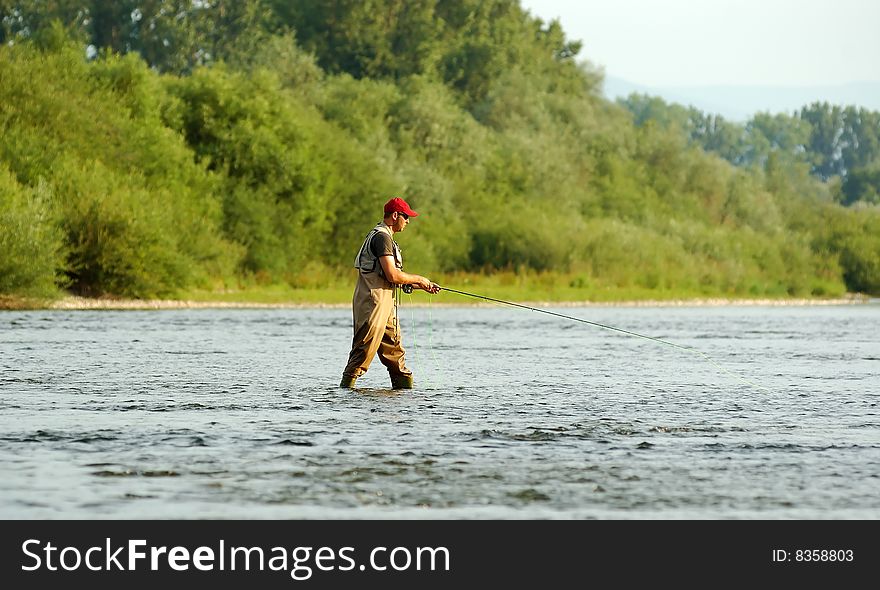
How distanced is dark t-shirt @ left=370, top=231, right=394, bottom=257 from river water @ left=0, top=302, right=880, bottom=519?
1.44 meters

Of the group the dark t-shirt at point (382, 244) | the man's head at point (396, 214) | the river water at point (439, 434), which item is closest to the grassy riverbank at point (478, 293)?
the river water at point (439, 434)

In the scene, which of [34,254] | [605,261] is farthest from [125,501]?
[605,261]

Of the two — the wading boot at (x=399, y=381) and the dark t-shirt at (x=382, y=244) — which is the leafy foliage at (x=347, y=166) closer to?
the wading boot at (x=399, y=381)

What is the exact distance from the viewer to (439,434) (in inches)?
508

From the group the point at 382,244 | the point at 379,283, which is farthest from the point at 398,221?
the point at 379,283

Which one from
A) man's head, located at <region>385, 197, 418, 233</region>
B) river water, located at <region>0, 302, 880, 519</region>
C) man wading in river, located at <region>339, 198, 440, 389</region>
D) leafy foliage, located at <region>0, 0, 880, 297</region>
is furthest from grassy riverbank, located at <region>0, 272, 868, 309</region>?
man's head, located at <region>385, 197, 418, 233</region>

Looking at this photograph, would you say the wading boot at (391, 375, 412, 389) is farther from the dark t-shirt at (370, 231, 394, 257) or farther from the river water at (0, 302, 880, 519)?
the dark t-shirt at (370, 231, 394, 257)

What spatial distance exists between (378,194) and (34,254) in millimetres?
24890

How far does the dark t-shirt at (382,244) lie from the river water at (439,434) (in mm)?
1441

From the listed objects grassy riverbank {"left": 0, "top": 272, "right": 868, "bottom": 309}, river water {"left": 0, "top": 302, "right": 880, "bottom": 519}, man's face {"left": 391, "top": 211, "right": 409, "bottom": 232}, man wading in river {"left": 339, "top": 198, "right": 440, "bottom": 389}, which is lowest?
grassy riverbank {"left": 0, "top": 272, "right": 868, "bottom": 309}

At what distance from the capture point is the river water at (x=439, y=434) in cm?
952

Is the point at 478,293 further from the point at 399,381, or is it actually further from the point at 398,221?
the point at 398,221

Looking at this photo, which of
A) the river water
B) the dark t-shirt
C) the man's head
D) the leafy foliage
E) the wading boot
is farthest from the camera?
the leafy foliage

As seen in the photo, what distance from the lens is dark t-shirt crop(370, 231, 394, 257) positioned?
15.8 m
